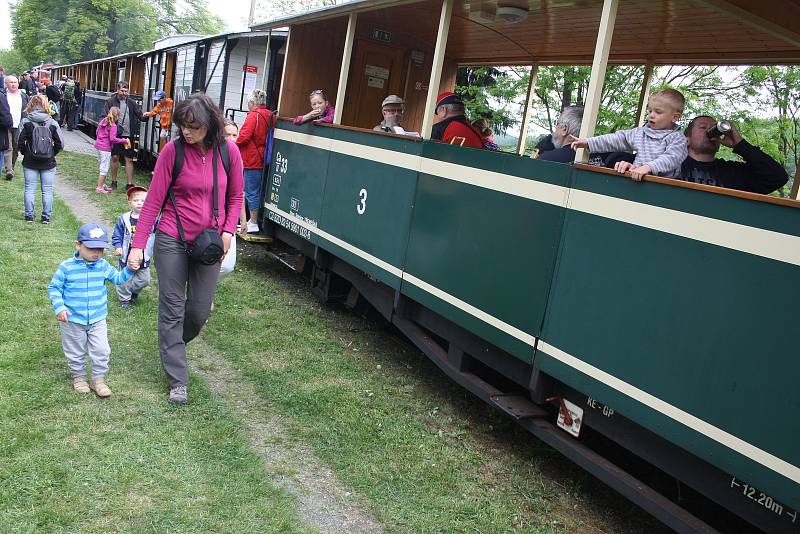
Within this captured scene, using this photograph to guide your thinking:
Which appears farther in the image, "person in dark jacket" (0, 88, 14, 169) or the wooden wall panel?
"person in dark jacket" (0, 88, 14, 169)

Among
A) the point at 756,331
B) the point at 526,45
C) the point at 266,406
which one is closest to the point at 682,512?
the point at 756,331

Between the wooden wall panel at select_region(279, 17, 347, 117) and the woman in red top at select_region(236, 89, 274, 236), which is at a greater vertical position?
the wooden wall panel at select_region(279, 17, 347, 117)

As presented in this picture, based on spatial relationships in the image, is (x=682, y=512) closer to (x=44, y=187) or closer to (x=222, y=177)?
(x=222, y=177)

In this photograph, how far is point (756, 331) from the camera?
2928 mm

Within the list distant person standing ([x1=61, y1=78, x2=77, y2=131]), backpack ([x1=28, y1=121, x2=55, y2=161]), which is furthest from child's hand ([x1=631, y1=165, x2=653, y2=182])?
distant person standing ([x1=61, y1=78, x2=77, y2=131])

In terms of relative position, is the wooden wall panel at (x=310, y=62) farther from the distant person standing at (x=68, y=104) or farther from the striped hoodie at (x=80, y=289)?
the distant person standing at (x=68, y=104)

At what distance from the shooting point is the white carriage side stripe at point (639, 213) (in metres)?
2.89

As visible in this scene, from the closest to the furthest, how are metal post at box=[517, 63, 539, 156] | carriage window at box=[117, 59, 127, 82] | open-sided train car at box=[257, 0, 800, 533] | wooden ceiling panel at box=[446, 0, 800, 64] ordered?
open-sided train car at box=[257, 0, 800, 533], wooden ceiling panel at box=[446, 0, 800, 64], metal post at box=[517, 63, 539, 156], carriage window at box=[117, 59, 127, 82]

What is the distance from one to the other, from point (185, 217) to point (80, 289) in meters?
0.75

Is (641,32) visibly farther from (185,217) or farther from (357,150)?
(185,217)

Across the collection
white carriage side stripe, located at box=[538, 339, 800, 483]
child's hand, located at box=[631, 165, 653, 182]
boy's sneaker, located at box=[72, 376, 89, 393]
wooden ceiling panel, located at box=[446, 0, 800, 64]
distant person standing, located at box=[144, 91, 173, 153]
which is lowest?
boy's sneaker, located at box=[72, 376, 89, 393]

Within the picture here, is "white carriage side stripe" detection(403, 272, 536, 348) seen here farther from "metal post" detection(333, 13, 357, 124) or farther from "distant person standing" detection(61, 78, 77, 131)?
"distant person standing" detection(61, 78, 77, 131)

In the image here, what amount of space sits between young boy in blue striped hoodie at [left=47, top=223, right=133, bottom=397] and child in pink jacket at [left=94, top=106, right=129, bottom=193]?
8481 mm

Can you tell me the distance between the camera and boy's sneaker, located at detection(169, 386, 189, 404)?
4.54 m
